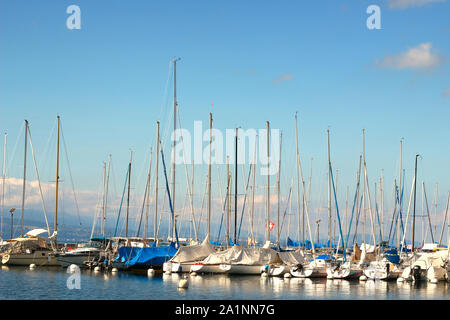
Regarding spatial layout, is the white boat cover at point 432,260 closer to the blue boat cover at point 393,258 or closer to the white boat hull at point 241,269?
the blue boat cover at point 393,258

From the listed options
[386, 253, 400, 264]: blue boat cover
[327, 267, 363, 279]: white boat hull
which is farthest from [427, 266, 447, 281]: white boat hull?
[386, 253, 400, 264]: blue boat cover

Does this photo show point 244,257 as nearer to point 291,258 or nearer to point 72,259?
point 291,258

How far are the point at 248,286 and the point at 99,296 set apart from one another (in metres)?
12.6

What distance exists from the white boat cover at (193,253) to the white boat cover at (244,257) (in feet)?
2.75

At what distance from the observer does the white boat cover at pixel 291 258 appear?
56125 millimetres

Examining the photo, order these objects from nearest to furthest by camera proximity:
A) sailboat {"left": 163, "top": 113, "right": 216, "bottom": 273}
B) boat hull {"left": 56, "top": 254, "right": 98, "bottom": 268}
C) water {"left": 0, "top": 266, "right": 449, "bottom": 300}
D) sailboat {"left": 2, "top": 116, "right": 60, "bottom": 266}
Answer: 1. water {"left": 0, "top": 266, "right": 449, "bottom": 300}
2. sailboat {"left": 163, "top": 113, "right": 216, "bottom": 273}
3. boat hull {"left": 56, "top": 254, "right": 98, "bottom": 268}
4. sailboat {"left": 2, "top": 116, "right": 60, "bottom": 266}

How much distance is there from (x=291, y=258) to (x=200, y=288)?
52.3 ft

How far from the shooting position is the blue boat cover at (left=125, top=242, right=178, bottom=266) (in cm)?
5488

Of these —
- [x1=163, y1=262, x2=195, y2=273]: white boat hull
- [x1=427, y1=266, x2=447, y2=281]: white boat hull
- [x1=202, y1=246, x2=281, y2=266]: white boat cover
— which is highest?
[x1=202, y1=246, x2=281, y2=266]: white boat cover

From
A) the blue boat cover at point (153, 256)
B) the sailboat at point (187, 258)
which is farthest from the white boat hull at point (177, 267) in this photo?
the blue boat cover at point (153, 256)

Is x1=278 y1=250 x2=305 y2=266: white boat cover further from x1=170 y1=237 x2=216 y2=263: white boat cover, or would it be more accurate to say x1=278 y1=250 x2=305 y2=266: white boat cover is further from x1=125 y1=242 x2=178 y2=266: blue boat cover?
x1=125 y1=242 x2=178 y2=266: blue boat cover

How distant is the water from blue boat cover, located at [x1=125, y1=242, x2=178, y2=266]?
6.46 feet

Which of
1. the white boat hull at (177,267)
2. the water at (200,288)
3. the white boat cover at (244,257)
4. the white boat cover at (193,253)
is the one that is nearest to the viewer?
the water at (200,288)

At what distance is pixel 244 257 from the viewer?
55.7m
